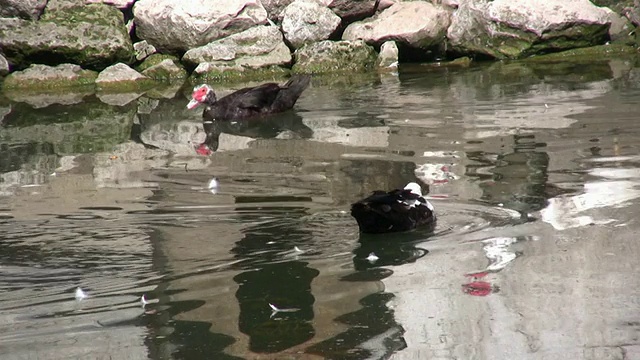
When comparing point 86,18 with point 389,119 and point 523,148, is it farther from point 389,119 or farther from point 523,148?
point 523,148

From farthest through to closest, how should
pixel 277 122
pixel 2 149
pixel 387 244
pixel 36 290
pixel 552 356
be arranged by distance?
1. pixel 277 122
2. pixel 2 149
3. pixel 387 244
4. pixel 36 290
5. pixel 552 356

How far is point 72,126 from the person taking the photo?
43.3 ft

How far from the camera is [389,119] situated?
1169cm

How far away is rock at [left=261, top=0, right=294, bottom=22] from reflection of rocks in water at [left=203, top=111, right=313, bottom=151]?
23.8ft

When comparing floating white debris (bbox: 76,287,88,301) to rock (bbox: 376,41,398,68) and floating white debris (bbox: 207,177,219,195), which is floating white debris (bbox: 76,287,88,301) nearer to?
floating white debris (bbox: 207,177,219,195)

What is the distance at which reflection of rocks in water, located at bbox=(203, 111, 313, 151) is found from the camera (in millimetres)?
11406

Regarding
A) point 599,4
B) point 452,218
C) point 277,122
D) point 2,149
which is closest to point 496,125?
point 277,122

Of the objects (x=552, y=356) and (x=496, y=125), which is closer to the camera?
(x=552, y=356)

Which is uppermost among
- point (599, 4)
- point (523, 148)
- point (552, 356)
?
point (599, 4)

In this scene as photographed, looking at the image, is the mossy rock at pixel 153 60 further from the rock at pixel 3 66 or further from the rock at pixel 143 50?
the rock at pixel 3 66

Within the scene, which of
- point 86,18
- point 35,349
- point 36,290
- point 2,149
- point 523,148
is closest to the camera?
point 35,349

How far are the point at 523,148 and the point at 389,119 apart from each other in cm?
257

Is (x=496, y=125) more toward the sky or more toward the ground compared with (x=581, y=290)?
more toward the sky

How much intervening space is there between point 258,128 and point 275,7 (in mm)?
8340
